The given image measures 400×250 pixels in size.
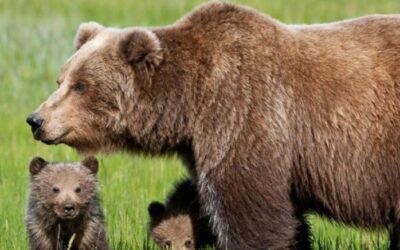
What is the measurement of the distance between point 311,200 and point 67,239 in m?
1.55

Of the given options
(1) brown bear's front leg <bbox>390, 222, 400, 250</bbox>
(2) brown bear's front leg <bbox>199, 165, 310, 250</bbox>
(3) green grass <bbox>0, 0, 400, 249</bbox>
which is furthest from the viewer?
(3) green grass <bbox>0, 0, 400, 249</bbox>

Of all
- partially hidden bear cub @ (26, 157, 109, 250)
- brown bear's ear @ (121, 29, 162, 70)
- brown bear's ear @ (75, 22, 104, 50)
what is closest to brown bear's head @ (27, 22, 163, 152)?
brown bear's ear @ (121, 29, 162, 70)

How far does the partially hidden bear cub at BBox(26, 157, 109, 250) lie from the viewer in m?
7.21

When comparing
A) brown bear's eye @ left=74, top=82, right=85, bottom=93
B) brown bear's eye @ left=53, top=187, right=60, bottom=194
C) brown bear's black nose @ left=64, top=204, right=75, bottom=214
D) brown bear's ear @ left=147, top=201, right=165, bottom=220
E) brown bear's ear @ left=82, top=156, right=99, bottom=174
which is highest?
brown bear's eye @ left=74, top=82, right=85, bottom=93

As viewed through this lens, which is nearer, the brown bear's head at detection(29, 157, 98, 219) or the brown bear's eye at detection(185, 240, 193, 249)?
the brown bear's head at detection(29, 157, 98, 219)

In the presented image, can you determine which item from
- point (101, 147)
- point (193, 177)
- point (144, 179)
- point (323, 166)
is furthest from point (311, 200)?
point (144, 179)

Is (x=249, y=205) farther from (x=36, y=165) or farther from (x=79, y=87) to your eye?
(x=36, y=165)

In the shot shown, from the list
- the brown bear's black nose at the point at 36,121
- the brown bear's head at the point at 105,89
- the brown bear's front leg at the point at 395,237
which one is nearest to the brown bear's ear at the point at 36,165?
the brown bear's head at the point at 105,89

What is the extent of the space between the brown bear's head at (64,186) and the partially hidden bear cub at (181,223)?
1.96ft

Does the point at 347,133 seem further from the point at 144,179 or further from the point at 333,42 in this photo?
the point at 144,179

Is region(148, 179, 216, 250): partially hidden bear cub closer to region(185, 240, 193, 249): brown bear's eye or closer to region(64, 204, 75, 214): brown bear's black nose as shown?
region(185, 240, 193, 249): brown bear's eye

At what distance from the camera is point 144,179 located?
10039mm

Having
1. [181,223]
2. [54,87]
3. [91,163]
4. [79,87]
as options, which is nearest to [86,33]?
[79,87]

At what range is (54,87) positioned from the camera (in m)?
14.5
